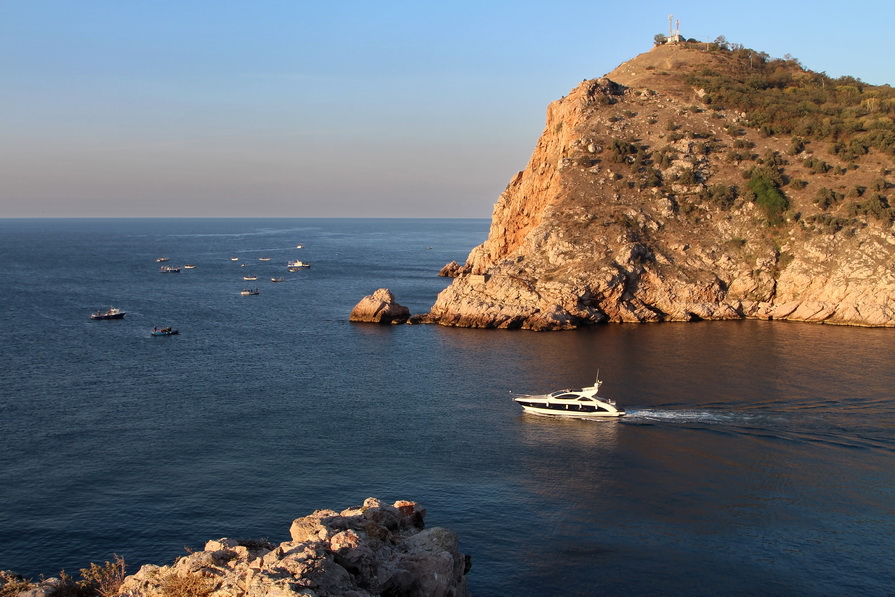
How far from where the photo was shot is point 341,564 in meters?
22.6

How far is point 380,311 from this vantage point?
91.6 m

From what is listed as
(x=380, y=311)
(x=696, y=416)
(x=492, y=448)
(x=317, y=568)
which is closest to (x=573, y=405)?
(x=696, y=416)

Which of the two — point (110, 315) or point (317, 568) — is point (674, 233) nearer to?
point (110, 315)

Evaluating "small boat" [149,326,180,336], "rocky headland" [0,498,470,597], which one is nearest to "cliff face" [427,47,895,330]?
"small boat" [149,326,180,336]

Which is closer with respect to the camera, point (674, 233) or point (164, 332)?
point (164, 332)

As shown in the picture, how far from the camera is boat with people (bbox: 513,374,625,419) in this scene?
175ft

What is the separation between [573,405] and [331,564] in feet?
115

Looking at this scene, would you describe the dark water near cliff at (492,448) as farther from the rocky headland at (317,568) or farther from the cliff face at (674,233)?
the rocky headland at (317,568)

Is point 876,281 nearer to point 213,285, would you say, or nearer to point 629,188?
point 629,188

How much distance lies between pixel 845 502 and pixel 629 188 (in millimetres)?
69327

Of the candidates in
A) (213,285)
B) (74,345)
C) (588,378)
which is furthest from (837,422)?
(213,285)

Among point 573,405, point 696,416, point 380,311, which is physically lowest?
point 696,416

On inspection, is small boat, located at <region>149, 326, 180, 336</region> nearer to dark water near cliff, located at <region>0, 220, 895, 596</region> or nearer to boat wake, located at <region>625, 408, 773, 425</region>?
dark water near cliff, located at <region>0, 220, 895, 596</region>

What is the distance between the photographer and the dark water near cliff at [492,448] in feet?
109
